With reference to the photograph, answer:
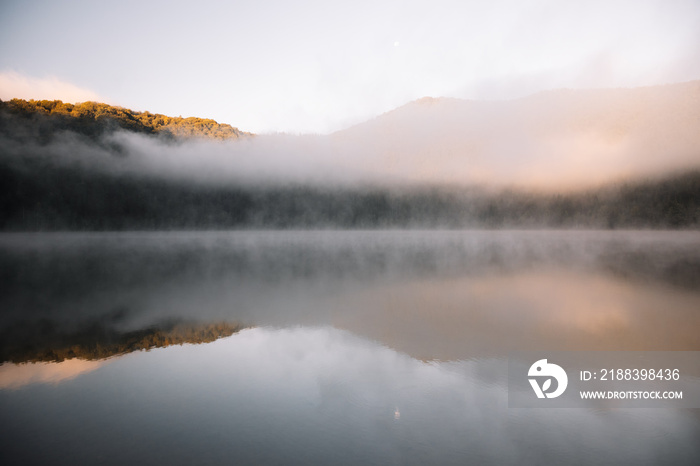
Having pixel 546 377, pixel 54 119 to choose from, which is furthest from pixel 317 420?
pixel 54 119

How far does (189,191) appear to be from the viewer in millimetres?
166875

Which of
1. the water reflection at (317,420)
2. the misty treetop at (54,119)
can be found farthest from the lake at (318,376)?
the misty treetop at (54,119)

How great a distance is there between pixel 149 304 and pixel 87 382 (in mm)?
8104

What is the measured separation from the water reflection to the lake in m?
0.03

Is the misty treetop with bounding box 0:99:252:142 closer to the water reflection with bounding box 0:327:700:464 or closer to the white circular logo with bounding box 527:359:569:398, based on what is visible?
the water reflection with bounding box 0:327:700:464

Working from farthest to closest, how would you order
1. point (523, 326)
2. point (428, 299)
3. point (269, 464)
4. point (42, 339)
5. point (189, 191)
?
point (189, 191) < point (428, 299) < point (523, 326) < point (42, 339) < point (269, 464)

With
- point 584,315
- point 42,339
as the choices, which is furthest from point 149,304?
point 584,315

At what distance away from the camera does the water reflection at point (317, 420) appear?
4.85 metres

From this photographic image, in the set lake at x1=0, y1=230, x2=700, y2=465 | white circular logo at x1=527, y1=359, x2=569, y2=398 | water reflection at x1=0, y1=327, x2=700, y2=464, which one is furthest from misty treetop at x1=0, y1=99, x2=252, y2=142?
white circular logo at x1=527, y1=359, x2=569, y2=398

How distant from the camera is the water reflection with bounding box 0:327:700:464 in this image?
485 centimetres

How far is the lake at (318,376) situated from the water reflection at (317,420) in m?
0.03

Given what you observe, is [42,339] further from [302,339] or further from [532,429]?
[532,429]

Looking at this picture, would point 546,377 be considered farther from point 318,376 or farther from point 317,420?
point 317,420

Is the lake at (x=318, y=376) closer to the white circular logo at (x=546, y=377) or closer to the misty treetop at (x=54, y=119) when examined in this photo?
the white circular logo at (x=546, y=377)
